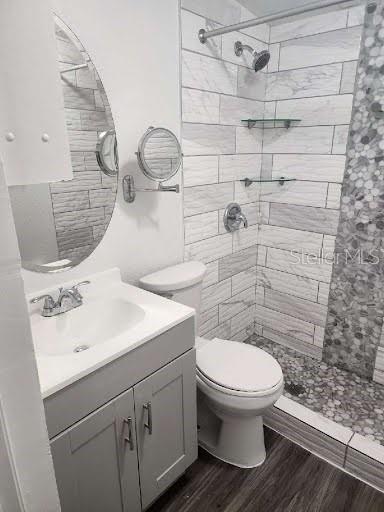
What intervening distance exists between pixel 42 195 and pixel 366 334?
2003 mm

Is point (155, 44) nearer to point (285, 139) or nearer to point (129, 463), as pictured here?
→ point (285, 139)

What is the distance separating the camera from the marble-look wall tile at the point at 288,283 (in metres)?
2.37

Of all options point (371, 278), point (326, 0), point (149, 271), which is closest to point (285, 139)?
point (326, 0)

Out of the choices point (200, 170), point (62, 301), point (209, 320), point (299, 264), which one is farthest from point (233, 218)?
point (62, 301)

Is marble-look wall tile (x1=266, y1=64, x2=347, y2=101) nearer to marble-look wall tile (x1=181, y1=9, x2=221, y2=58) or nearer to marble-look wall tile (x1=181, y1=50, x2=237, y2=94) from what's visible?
marble-look wall tile (x1=181, y1=50, x2=237, y2=94)

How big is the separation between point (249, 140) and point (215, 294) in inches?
40.0

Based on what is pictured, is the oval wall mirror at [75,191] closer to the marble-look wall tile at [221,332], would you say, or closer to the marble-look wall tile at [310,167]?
the marble-look wall tile at [221,332]

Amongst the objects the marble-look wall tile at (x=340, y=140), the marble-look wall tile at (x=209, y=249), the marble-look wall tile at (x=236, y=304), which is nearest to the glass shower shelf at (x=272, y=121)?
the marble-look wall tile at (x=340, y=140)

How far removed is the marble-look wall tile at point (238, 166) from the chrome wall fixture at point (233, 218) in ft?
0.59

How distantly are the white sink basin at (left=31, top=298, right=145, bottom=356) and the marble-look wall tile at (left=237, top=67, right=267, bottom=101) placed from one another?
1.45 meters

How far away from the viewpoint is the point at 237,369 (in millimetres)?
Answer: 1642

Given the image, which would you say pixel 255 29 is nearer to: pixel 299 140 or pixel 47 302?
pixel 299 140

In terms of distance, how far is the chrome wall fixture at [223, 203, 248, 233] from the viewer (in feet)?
7.25

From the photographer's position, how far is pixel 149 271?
1811mm
